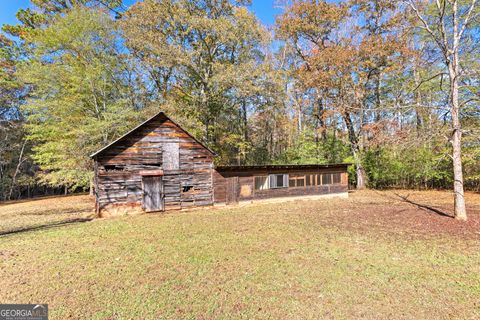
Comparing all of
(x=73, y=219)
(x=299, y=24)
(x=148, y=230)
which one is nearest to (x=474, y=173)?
(x=299, y=24)

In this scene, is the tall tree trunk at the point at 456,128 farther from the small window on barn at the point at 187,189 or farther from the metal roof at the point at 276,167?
the small window on barn at the point at 187,189

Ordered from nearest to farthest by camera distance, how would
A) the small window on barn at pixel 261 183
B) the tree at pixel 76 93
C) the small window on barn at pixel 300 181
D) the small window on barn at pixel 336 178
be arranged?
the small window on barn at pixel 261 183 → the tree at pixel 76 93 → the small window on barn at pixel 300 181 → the small window on barn at pixel 336 178

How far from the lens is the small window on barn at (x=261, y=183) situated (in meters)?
16.4

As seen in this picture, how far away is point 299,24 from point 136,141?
58.2 ft

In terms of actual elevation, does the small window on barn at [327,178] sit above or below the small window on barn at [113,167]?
below

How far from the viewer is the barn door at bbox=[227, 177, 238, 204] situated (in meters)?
15.5

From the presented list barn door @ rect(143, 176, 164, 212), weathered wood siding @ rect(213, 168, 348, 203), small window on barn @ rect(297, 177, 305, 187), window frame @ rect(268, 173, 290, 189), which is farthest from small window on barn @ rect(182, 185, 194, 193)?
small window on barn @ rect(297, 177, 305, 187)

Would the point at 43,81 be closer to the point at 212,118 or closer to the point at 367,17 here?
the point at 212,118

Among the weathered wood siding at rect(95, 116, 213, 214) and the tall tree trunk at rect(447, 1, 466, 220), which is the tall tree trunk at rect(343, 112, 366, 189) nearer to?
the tall tree trunk at rect(447, 1, 466, 220)

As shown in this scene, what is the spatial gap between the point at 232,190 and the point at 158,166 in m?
4.98

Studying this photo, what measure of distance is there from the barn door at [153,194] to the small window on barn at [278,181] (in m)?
7.53

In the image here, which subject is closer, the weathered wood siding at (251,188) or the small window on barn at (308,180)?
the weathered wood siding at (251,188)

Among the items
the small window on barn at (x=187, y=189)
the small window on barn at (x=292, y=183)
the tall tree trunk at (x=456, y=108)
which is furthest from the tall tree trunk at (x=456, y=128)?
the small window on barn at (x=187, y=189)

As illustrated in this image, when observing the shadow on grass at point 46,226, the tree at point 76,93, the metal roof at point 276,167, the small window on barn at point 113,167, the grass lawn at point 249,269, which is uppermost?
the tree at point 76,93
